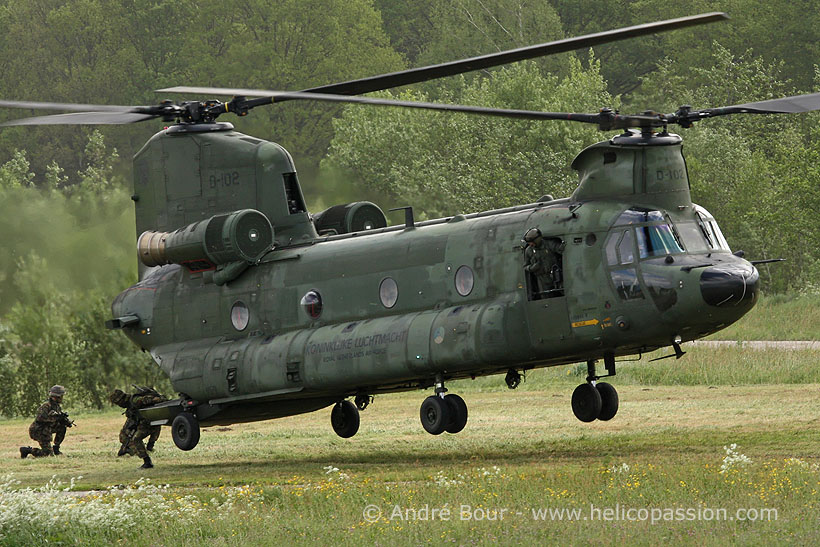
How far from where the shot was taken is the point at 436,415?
773 inches

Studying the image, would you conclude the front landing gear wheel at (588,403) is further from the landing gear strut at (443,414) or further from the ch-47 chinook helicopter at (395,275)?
the landing gear strut at (443,414)

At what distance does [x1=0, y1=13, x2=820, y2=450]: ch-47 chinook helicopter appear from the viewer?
728 inches

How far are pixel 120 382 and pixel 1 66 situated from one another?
50266 mm

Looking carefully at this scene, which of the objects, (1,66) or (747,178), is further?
(1,66)

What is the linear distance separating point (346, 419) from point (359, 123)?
3314 cm

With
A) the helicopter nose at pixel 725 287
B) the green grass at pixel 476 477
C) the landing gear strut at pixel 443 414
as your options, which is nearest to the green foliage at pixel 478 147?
the green grass at pixel 476 477

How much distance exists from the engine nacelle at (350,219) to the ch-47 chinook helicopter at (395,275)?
0.04 m

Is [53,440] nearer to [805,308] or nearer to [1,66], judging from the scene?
[805,308]

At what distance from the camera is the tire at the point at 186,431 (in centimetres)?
2247

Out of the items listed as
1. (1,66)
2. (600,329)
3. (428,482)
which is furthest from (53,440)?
(1,66)

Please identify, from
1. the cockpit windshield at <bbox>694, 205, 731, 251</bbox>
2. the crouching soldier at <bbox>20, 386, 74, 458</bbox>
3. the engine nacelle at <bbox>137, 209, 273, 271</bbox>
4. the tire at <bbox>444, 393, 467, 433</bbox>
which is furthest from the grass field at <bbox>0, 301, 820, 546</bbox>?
the engine nacelle at <bbox>137, 209, 273, 271</bbox>

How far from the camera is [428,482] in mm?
18250

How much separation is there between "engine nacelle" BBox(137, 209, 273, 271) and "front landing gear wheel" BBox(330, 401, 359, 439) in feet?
11.2

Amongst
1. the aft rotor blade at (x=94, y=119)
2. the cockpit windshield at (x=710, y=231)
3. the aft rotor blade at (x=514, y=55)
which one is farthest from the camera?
the aft rotor blade at (x=94, y=119)
